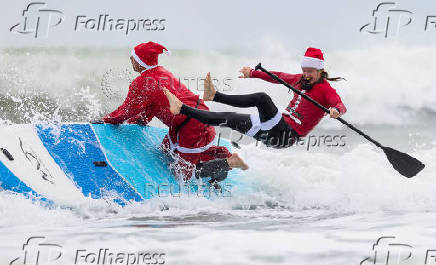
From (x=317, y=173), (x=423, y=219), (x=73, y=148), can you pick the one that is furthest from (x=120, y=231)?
(x=317, y=173)

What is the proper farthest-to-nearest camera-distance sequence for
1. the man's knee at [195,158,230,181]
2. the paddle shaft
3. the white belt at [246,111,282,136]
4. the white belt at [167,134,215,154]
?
the white belt at [167,134,215,154] < the man's knee at [195,158,230,181] < the paddle shaft < the white belt at [246,111,282,136]

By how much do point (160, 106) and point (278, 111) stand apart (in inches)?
43.6

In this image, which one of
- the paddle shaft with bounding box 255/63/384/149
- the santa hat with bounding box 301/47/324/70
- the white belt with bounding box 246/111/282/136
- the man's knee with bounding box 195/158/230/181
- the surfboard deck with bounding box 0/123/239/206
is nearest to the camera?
the surfboard deck with bounding box 0/123/239/206

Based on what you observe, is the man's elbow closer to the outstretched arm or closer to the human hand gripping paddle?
the human hand gripping paddle

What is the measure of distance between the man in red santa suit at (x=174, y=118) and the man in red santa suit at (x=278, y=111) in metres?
0.41

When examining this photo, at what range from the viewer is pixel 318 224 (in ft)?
14.6

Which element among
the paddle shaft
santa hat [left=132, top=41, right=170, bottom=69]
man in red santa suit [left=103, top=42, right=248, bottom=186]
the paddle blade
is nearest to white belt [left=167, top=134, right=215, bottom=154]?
man in red santa suit [left=103, top=42, right=248, bottom=186]

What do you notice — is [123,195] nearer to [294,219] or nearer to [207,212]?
[207,212]

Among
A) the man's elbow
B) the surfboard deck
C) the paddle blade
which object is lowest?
the surfboard deck

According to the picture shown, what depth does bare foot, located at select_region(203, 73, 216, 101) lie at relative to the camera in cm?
518

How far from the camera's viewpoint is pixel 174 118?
5.59 m

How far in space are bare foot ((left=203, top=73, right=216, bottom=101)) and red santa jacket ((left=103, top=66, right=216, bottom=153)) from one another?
1.38 feet

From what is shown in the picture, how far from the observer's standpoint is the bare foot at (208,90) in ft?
17.0

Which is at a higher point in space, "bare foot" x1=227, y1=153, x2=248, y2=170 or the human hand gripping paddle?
the human hand gripping paddle
